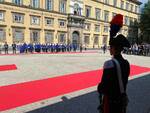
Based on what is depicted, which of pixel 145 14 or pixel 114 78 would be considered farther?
pixel 145 14

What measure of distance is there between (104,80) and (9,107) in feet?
14.4

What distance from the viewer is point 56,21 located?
4800 cm

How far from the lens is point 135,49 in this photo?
38500 millimetres

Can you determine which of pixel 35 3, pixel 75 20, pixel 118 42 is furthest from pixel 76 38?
pixel 118 42

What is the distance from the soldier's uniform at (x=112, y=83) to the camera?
381 cm

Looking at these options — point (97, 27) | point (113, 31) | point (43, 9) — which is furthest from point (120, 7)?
point (113, 31)

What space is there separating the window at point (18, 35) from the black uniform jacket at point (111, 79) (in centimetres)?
3774

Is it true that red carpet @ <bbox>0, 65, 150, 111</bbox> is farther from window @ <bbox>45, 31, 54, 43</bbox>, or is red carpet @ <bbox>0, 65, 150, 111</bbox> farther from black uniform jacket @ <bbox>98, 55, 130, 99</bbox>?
window @ <bbox>45, 31, 54, 43</bbox>

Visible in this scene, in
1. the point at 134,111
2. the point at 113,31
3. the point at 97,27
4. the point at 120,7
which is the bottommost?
the point at 134,111

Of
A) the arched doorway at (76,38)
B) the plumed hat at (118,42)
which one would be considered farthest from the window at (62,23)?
the plumed hat at (118,42)

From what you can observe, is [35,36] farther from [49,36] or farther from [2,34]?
[2,34]

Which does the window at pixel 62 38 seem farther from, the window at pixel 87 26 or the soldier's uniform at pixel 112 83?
the soldier's uniform at pixel 112 83

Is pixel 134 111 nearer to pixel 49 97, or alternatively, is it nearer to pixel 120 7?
pixel 49 97

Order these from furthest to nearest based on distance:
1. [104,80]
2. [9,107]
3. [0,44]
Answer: [0,44] < [9,107] < [104,80]
